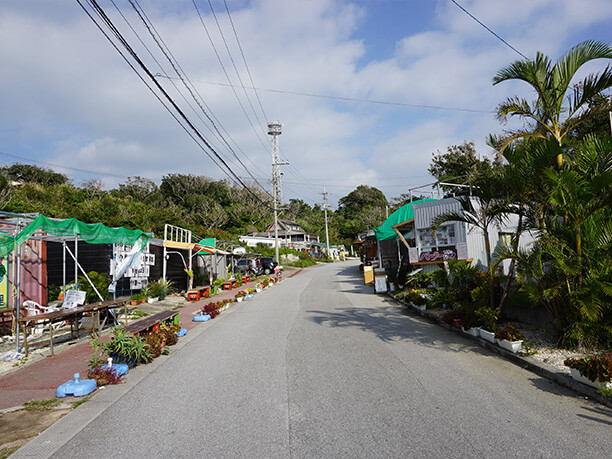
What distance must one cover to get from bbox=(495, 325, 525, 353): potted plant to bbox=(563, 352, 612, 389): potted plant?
1.58 m

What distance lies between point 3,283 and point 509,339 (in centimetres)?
1354

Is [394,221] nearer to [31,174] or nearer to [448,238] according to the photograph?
[448,238]

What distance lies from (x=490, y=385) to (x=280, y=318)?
7.74 metres

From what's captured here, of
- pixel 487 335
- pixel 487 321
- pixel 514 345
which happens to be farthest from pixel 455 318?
pixel 514 345

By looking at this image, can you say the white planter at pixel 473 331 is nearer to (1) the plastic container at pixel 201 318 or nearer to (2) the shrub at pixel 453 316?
(2) the shrub at pixel 453 316

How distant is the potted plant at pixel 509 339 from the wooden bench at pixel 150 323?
24.2 feet

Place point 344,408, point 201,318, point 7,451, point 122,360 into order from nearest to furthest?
point 7,451, point 344,408, point 122,360, point 201,318

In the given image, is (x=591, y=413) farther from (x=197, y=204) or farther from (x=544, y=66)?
(x=197, y=204)

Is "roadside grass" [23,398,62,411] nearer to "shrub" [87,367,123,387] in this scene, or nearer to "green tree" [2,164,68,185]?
"shrub" [87,367,123,387]

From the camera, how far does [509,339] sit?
7.29m

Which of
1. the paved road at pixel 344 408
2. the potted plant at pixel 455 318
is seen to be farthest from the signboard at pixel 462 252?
the paved road at pixel 344 408

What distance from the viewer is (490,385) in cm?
569

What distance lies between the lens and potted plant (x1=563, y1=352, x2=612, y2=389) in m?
4.94

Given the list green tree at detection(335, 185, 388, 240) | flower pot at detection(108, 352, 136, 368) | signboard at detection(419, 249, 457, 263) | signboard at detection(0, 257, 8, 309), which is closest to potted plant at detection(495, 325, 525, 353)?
flower pot at detection(108, 352, 136, 368)
